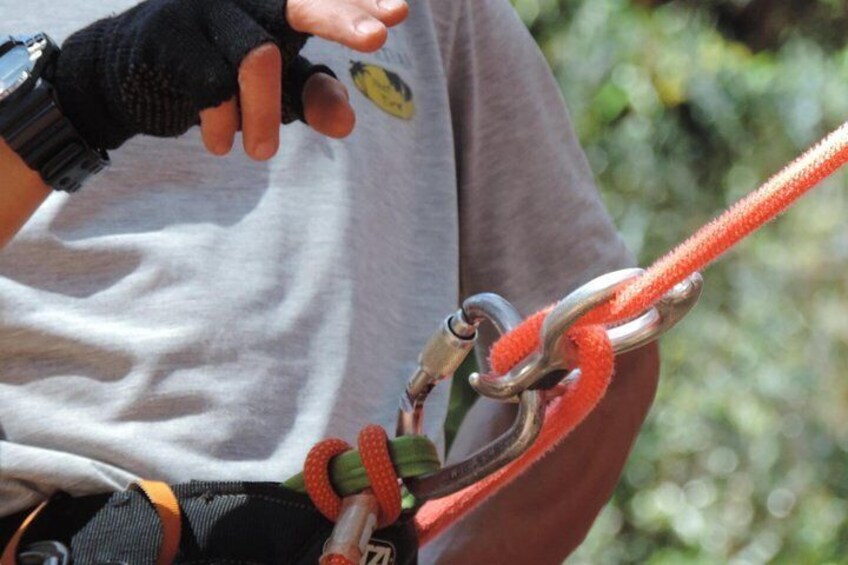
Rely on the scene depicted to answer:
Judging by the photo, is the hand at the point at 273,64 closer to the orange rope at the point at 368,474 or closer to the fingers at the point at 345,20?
the fingers at the point at 345,20

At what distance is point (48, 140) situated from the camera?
1.16 meters

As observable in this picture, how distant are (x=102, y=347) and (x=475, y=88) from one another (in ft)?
1.91

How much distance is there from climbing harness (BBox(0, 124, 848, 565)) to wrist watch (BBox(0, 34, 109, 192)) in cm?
27

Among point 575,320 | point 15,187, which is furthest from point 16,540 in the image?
point 575,320

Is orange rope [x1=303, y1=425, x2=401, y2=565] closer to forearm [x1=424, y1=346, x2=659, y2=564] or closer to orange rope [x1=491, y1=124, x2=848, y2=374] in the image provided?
orange rope [x1=491, y1=124, x2=848, y2=374]

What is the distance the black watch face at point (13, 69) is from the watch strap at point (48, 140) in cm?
1

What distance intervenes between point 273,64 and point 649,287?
12.0 inches

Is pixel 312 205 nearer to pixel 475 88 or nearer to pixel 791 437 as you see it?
pixel 475 88

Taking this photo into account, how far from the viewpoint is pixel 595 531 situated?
10.2ft

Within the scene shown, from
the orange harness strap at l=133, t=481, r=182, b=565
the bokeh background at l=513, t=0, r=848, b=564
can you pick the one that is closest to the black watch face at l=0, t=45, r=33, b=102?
the orange harness strap at l=133, t=481, r=182, b=565

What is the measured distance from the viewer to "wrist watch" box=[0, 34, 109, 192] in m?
1.15

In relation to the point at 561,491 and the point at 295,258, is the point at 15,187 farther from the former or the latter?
the point at 561,491

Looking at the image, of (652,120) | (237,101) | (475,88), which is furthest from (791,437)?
(237,101)

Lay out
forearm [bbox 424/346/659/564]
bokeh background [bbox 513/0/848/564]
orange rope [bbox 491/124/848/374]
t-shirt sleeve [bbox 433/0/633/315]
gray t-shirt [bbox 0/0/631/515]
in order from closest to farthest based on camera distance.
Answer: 1. orange rope [bbox 491/124/848/374]
2. gray t-shirt [bbox 0/0/631/515]
3. forearm [bbox 424/346/659/564]
4. t-shirt sleeve [bbox 433/0/633/315]
5. bokeh background [bbox 513/0/848/564]
